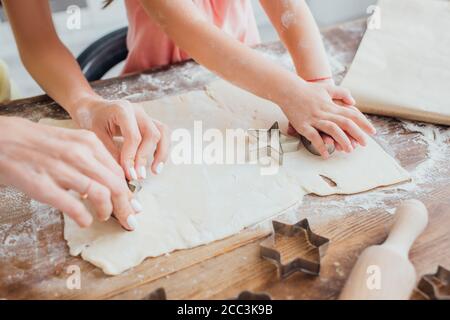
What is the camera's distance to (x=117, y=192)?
2.34 ft

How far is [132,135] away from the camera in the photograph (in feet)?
2.67

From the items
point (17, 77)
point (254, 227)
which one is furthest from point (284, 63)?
point (17, 77)

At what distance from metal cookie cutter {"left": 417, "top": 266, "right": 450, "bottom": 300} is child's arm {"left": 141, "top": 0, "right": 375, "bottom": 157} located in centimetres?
29

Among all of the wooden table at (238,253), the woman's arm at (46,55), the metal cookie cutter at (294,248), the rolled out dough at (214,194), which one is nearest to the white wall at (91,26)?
the woman's arm at (46,55)

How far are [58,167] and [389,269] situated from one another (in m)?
0.51

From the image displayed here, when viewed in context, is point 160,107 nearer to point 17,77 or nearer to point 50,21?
point 50,21

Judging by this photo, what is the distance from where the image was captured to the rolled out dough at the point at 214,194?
754 mm

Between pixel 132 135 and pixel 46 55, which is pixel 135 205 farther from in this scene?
pixel 46 55

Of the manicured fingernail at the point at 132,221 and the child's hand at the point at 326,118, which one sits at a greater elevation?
the child's hand at the point at 326,118

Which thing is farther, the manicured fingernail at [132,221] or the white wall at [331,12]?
the white wall at [331,12]

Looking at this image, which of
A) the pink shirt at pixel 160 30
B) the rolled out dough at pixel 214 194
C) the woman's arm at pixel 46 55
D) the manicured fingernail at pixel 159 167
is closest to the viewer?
the rolled out dough at pixel 214 194

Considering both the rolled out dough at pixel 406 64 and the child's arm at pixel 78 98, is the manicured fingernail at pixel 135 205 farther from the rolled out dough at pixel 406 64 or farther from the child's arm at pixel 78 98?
the rolled out dough at pixel 406 64

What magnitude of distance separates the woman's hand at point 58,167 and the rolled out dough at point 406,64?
621 mm

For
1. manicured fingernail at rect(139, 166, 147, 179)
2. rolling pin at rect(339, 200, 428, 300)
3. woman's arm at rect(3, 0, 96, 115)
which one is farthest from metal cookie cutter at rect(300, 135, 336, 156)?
woman's arm at rect(3, 0, 96, 115)
